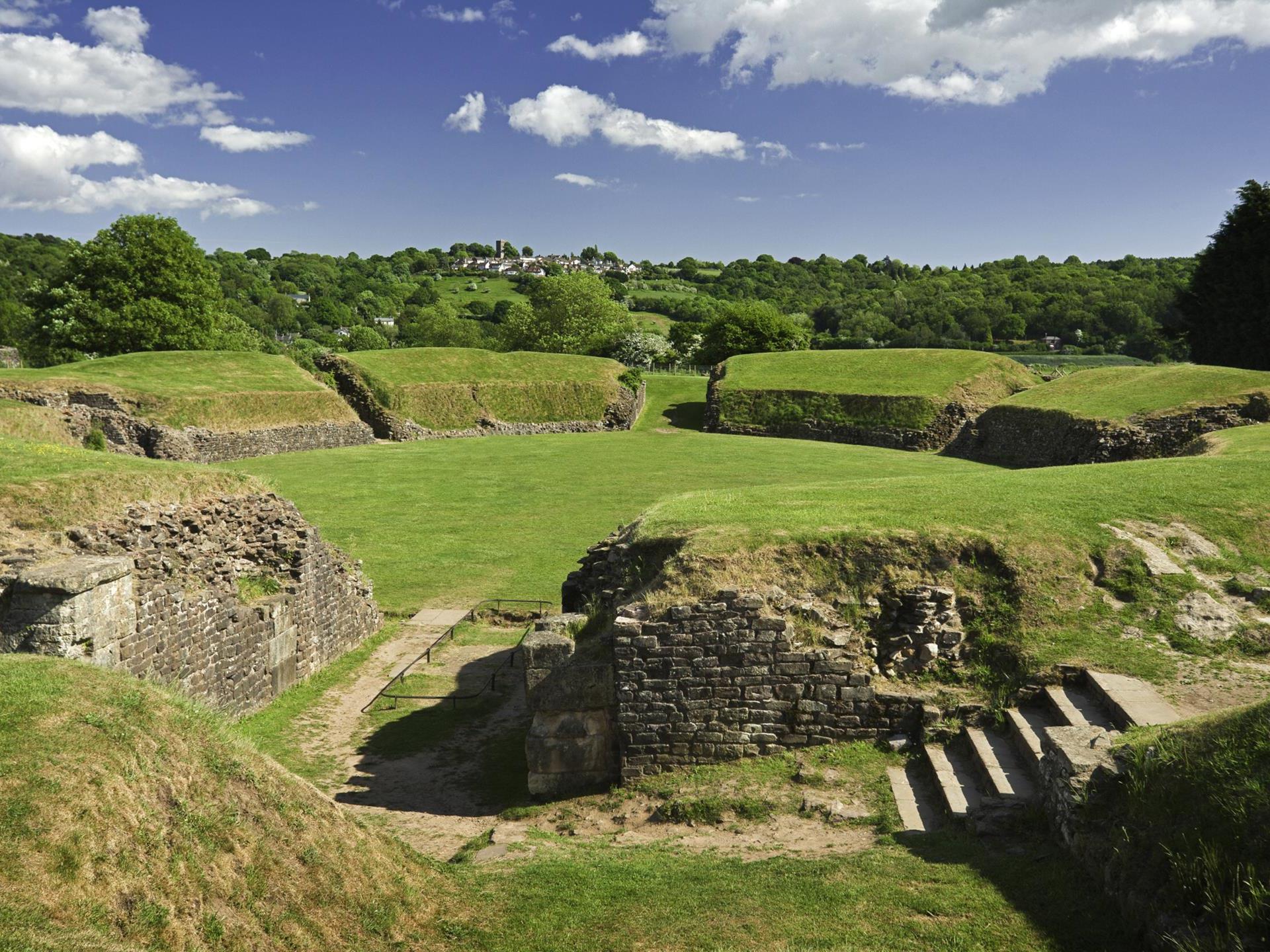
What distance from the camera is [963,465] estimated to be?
38219mm

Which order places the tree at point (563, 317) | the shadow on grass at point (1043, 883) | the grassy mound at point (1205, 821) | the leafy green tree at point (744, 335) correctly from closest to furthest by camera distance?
the grassy mound at point (1205, 821) → the shadow on grass at point (1043, 883) → the leafy green tree at point (744, 335) → the tree at point (563, 317)

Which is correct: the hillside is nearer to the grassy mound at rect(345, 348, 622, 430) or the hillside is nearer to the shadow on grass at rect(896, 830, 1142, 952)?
the grassy mound at rect(345, 348, 622, 430)

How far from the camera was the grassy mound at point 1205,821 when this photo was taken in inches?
229

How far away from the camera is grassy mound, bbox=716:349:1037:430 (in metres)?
48.4

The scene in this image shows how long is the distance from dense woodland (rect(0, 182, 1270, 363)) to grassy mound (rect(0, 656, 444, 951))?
2091 inches

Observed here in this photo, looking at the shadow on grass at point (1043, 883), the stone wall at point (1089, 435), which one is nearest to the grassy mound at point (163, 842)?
the shadow on grass at point (1043, 883)

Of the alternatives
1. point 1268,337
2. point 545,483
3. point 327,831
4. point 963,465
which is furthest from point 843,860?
point 1268,337

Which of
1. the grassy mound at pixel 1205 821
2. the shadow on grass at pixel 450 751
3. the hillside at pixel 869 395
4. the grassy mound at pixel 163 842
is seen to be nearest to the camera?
the grassy mound at pixel 163 842

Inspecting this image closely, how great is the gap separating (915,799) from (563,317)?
86.4 meters

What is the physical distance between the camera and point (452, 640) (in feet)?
59.0

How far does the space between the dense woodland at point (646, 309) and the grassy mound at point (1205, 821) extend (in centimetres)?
5053

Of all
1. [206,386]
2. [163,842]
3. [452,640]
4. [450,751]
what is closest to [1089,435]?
[452,640]

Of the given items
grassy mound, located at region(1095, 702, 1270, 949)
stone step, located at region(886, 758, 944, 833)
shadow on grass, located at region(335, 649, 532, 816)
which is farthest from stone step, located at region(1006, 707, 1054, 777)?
shadow on grass, located at region(335, 649, 532, 816)

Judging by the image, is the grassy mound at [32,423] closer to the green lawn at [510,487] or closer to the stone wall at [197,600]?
the green lawn at [510,487]
